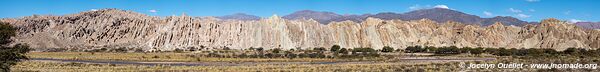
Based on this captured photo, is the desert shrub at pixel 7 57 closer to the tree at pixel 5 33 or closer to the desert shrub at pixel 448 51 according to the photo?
the tree at pixel 5 33

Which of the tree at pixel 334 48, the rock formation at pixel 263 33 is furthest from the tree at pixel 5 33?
the tree at pixel 334 48

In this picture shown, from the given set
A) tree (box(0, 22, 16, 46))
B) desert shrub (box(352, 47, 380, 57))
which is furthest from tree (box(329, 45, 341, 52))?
tree (box(0, 22, 16, 46))

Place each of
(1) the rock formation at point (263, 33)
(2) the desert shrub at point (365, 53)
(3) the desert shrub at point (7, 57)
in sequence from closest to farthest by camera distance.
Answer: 1. (3) the desert shrub at point (7, 57)
2. (2) the desert shrub at point (365, 53)
3. (1) the rock formation at point (263, 33)

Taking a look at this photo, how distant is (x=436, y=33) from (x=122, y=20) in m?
69.1

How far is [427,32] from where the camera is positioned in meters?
134

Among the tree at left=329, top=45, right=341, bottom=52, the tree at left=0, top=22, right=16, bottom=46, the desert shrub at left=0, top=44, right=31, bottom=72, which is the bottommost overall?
the tree at left=329, top=45, right=341, bottom=52

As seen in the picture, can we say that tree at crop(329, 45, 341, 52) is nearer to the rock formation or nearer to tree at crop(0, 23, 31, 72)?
the rock formation

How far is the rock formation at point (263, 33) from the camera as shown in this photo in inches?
4624

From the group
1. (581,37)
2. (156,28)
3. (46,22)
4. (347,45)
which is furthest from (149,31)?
(581,37)

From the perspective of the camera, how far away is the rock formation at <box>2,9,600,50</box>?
117m

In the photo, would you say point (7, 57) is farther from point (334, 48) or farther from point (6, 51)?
point (334, 48)

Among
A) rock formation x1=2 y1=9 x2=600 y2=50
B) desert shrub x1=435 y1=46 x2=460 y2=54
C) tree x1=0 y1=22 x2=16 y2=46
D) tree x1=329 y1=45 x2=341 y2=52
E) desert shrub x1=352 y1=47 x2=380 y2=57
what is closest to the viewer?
tree x1=0 y1=22 x2=16 y2=46

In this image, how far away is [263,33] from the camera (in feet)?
395

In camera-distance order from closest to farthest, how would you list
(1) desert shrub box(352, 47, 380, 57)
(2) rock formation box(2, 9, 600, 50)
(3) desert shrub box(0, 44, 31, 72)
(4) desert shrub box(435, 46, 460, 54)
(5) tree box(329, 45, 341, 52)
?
(3) desert shrub box(0, 44, 31, 72)
(1) desert shrub box(352, 47, 380, 57)
(4) desert shrub box(435, 46, 460, 54)
(5) tree box(329, 45, 341, 52)
(2) rock formation box(2, 9, 600, 50)
